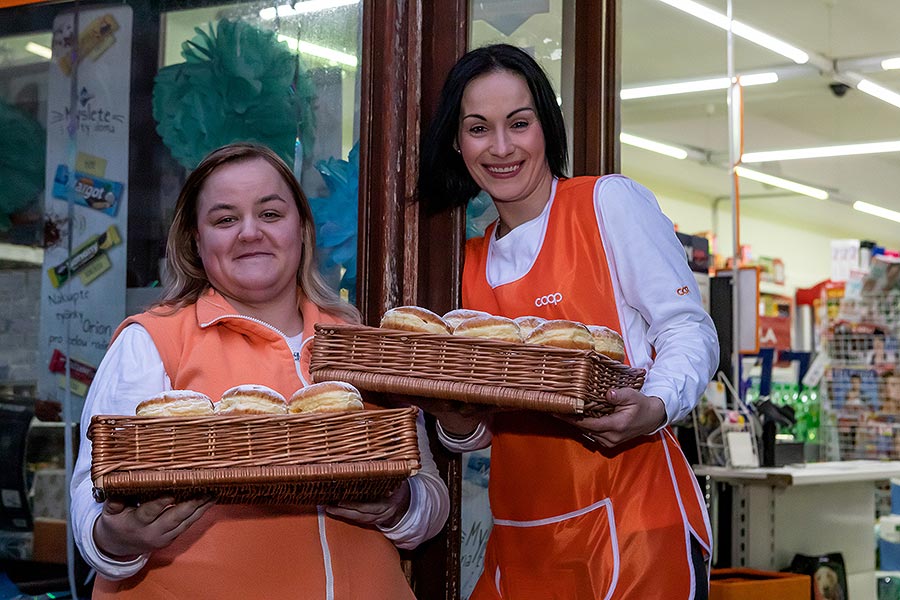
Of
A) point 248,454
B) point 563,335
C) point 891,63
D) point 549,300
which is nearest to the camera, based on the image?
point 248,454

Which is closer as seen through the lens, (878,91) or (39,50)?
(39,50)

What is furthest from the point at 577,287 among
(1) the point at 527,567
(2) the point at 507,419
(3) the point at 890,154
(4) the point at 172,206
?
(3) the point at 890,154

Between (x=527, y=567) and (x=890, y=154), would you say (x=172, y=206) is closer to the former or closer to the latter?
(x=527, y=567)

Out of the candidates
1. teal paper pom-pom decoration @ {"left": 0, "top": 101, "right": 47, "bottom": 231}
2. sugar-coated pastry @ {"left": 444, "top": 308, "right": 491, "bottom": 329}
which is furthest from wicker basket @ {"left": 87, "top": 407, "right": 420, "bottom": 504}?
teal paper pom-pom decoration @ {"left": 0, "top": 101, "right": 47, "bottom": 231}

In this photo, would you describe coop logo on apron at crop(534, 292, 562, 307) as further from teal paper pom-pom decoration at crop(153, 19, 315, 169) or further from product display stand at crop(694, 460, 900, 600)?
product display stand at crop(694, 460, 900, 600)

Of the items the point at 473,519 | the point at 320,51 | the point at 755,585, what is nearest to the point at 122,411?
the point at 473,519

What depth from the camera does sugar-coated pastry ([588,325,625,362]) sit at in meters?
1.75

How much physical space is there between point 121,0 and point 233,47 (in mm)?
327

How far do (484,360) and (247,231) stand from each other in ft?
1.53

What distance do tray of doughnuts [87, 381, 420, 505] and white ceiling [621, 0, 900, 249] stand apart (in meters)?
6.68

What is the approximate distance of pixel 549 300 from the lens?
1.96 m

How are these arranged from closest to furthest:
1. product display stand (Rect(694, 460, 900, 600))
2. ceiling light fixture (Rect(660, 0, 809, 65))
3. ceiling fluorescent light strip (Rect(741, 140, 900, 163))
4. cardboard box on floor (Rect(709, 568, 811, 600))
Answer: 1. cardboard box on floor (Rect(709, 568, 811, 600))
2. product display stand (Rect(694, 460, 900, 600))
3. ceiling light fixture (Rect(660, 0, 809, 65))
4. ceiling fluorescent light strip (Rect(741, 140, 900, 163))

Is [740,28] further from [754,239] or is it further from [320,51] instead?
[754,239]

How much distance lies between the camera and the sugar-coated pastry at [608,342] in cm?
175
